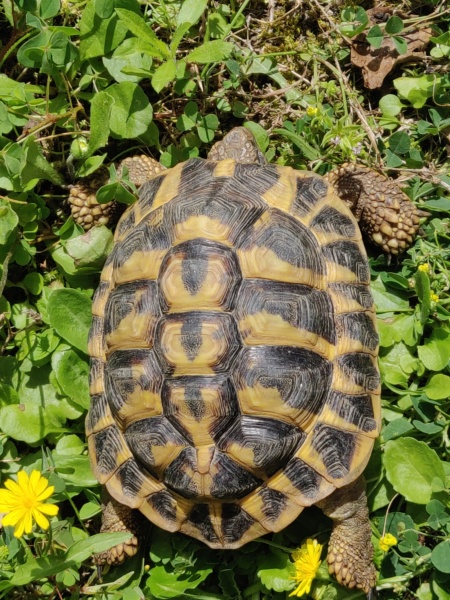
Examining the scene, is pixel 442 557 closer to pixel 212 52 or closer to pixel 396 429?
pixel 396 429

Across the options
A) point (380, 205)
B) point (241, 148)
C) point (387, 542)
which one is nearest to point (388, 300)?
point (380, 205)

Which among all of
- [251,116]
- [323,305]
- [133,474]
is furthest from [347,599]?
[251,116]

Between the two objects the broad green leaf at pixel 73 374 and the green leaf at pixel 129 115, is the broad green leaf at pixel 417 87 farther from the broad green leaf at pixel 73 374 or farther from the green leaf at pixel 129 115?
the broad green leaf at pixel 73 374

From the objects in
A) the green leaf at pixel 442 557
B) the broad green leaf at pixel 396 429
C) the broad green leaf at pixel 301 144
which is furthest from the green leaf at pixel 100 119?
the green leaf at pixel 442 557

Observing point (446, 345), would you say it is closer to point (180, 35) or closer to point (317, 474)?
point (317, 474)

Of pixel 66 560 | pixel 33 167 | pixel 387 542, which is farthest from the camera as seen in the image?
pixel 33 167
